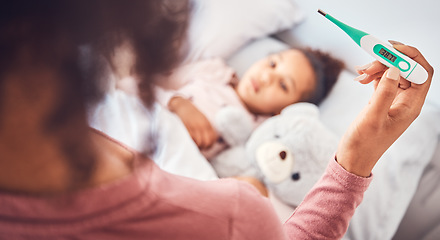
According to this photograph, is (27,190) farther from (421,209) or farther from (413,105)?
(421,209)

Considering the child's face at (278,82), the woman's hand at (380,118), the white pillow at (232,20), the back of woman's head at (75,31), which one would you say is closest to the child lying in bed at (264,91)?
the child's face at (278,82)

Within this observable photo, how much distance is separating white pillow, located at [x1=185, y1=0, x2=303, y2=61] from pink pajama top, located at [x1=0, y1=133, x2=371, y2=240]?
834mm

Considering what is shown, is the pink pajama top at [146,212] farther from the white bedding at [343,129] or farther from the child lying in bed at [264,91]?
the child lying in bed at [264,91]

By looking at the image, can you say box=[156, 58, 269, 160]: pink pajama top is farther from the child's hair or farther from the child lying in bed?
the child's hair

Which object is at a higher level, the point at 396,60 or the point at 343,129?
the point at 396,60

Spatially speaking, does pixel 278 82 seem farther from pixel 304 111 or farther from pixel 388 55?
pixel 388 55

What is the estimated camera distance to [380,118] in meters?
0.47

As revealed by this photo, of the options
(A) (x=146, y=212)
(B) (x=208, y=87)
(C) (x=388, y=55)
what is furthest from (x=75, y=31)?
(B) (x=208, y=87)

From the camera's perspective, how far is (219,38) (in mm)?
1154

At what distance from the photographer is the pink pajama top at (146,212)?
28 centimetres

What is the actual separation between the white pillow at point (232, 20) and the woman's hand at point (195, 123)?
23 cm

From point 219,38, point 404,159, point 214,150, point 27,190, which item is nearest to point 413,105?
point 404,159

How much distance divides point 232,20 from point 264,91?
0.91ft

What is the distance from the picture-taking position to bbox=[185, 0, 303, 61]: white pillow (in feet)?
3.77
